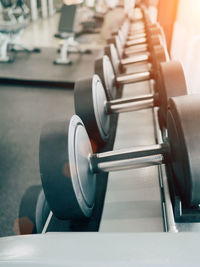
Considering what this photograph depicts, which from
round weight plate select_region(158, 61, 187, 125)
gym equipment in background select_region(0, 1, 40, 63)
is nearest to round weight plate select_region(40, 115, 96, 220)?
round weight plate select_region(158, 61, 187, 125)

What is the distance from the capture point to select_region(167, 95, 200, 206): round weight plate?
512 mm

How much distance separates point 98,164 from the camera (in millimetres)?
792

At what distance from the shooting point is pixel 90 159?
2.62 feet

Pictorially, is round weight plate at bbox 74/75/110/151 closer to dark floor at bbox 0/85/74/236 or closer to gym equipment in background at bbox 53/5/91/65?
dark floor at bbox 0/85/74/236

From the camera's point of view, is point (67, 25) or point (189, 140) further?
point (67, 25)

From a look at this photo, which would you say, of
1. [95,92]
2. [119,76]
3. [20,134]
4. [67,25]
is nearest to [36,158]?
[20,134]

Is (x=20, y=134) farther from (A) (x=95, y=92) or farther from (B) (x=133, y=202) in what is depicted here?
(B) (x=133, y=202)

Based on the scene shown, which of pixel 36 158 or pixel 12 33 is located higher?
pixel 12 33

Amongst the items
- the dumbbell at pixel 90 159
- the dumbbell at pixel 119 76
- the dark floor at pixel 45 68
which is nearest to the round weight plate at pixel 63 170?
the dumbbell at pixel 90 159

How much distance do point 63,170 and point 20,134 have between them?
1.66 metres

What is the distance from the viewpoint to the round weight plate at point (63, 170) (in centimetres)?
60

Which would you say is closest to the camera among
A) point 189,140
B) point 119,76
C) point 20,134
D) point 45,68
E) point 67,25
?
point 189,140

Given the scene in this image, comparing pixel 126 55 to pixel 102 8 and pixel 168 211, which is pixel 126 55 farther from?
pixel 102 8

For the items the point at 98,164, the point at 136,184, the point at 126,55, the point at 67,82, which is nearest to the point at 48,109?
the point at 67,82
